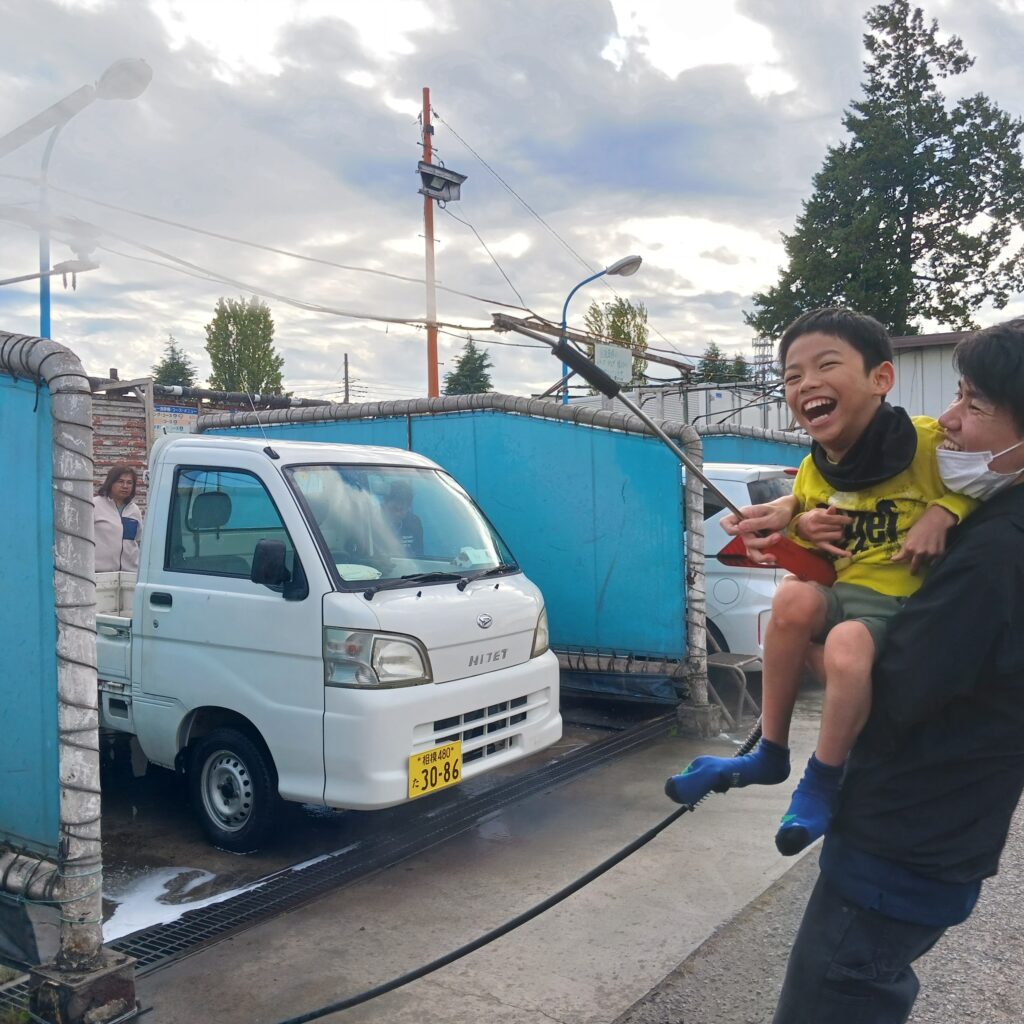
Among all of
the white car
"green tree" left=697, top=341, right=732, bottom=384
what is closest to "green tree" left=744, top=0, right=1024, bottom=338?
"green tree" left=697, top=341, right=732, bottom=384

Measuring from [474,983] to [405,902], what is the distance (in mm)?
811

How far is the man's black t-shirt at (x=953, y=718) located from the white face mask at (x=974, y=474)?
27mm

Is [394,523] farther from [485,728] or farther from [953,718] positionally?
[953,718]

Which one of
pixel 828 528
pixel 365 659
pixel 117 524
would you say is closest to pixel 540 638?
pixel 365 659

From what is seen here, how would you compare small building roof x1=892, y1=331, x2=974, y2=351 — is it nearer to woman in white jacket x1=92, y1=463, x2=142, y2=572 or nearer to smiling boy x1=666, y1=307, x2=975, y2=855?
woman in white jacket x1=92, y1=463, x2=142, y2=572

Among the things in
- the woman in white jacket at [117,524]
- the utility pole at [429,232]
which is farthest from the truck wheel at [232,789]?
the utility pole at [429,232]

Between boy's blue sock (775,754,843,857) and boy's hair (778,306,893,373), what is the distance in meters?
0.78

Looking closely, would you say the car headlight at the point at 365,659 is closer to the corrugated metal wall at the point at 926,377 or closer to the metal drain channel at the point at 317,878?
the metal drain channel at the point at 317,878

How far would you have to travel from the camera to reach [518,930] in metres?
4.04

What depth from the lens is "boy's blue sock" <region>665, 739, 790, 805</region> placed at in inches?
75.4

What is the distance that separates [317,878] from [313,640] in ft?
3.66

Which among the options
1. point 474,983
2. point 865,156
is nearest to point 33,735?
point 474,983

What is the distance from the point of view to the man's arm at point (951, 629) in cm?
161

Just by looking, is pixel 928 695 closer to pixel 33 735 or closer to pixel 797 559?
pixel 797 559
